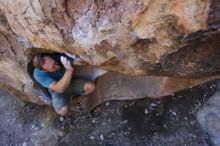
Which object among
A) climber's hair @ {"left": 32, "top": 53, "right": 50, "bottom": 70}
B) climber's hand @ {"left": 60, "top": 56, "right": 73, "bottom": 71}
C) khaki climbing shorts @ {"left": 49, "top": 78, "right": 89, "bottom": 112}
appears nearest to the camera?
climber's hand @ {"left": 60, "top": 56, "right": 73, "bottom": 71}

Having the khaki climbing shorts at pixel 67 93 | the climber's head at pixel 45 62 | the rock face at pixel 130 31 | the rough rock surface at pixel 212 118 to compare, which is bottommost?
the rough rock surface at pixel 212 118

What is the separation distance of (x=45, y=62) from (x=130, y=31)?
1.06m

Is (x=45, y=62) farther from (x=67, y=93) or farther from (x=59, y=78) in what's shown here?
(x=67, y=93)

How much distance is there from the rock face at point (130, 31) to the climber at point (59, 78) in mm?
181

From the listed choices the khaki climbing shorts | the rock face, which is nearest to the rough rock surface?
the rock face

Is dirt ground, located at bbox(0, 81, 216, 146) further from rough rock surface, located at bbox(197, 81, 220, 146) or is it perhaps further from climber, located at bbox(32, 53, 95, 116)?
climber, located at bbox(32, 53, 95, 116)

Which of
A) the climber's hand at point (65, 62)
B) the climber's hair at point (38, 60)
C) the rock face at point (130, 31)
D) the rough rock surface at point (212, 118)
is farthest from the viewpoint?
the rough rock surface at point (212, 118)

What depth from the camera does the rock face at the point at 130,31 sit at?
198cm

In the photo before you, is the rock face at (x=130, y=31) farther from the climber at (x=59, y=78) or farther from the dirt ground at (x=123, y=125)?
the dirt ground at (x=123, y=125)

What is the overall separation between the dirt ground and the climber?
0.96 ft

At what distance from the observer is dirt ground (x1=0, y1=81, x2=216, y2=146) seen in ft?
10.5

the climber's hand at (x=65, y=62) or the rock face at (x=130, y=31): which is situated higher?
the rock face at (x=130, y=31)

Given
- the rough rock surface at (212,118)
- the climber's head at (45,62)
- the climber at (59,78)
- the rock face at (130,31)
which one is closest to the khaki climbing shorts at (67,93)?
the climber at (59,78)

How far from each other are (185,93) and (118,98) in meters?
0.57
